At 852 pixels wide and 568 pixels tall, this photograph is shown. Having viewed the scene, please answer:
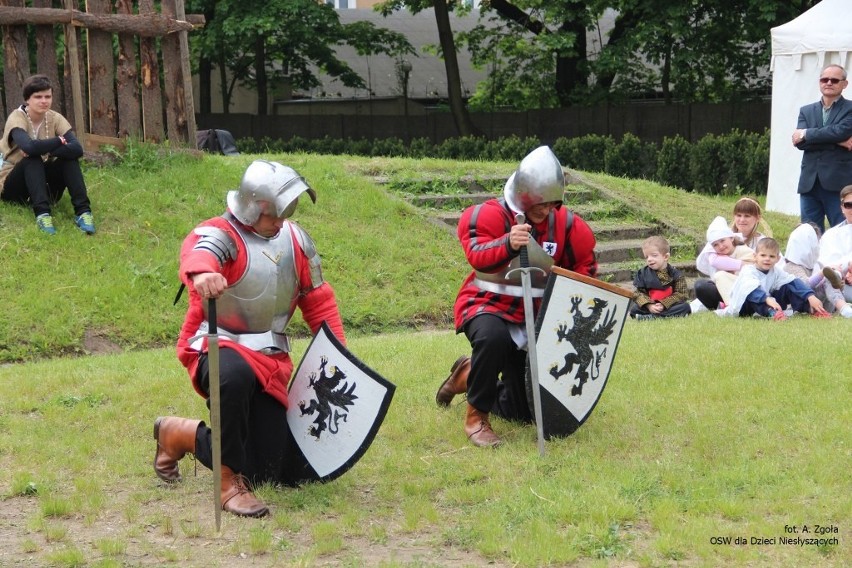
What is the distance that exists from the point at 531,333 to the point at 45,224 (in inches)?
252

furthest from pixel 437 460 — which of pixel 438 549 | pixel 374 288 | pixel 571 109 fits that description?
pixel 571 109

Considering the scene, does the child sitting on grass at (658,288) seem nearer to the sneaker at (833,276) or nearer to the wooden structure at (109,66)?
the sneaker at (833,276)

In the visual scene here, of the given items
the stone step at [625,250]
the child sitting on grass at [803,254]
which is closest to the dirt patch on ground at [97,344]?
the stone step at [625,250]

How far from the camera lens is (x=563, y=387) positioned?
5.90m

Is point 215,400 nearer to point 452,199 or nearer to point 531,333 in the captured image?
point 531,333

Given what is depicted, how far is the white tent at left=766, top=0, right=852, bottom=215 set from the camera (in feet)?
49.2

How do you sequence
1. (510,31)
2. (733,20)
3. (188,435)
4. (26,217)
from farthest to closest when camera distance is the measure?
(510,31)
(733,20)
(26,217)
(188,435)

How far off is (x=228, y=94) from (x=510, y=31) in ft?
24.1

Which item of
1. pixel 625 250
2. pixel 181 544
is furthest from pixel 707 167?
pixel 181 544

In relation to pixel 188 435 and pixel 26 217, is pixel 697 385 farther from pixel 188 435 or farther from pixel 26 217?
pixel 26 217

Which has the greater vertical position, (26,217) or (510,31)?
(510,31)

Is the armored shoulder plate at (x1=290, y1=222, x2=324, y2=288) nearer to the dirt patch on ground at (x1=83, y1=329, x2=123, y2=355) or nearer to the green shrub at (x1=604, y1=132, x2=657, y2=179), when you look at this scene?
the dirt patch on ground at (x1=83, y1=329, x2=123, y2=355)

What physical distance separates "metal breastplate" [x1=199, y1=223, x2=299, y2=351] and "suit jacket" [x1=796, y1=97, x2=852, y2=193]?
7.48 metres

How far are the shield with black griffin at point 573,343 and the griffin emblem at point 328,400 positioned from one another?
3.58 feet
